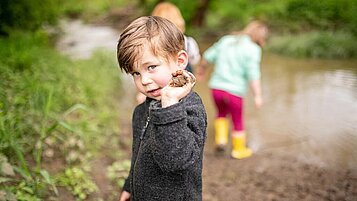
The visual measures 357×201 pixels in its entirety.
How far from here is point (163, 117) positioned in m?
1.34

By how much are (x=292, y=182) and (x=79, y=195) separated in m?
1.77

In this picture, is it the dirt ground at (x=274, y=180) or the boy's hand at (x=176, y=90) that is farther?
the dirt ground at (x=274, y=180)

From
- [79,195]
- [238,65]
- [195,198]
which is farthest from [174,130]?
[238,65]

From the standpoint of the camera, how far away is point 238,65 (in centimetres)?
411

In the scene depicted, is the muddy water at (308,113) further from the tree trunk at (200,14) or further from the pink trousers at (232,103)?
the tree trunk at (200,14)

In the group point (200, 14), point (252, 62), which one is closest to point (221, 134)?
point (252, 62)

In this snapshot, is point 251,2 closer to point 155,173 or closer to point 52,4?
point 52,4

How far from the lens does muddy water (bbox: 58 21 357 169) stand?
407 centimetres

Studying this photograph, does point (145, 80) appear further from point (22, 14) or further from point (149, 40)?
point (22, 14)

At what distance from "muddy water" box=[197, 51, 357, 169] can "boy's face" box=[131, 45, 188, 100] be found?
265 cm

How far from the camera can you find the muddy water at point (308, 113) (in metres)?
4.07

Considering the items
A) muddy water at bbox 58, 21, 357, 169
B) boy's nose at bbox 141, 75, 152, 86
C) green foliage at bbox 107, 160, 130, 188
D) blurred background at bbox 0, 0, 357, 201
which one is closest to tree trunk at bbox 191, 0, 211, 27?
blurred background at bbox 0, 0, 357, 201

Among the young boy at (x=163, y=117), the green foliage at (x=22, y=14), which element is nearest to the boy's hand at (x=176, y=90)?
the young boy at (x=163, y=117)

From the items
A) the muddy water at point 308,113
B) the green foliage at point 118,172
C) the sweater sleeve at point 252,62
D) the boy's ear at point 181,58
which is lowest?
the muddy water at point 308,113
